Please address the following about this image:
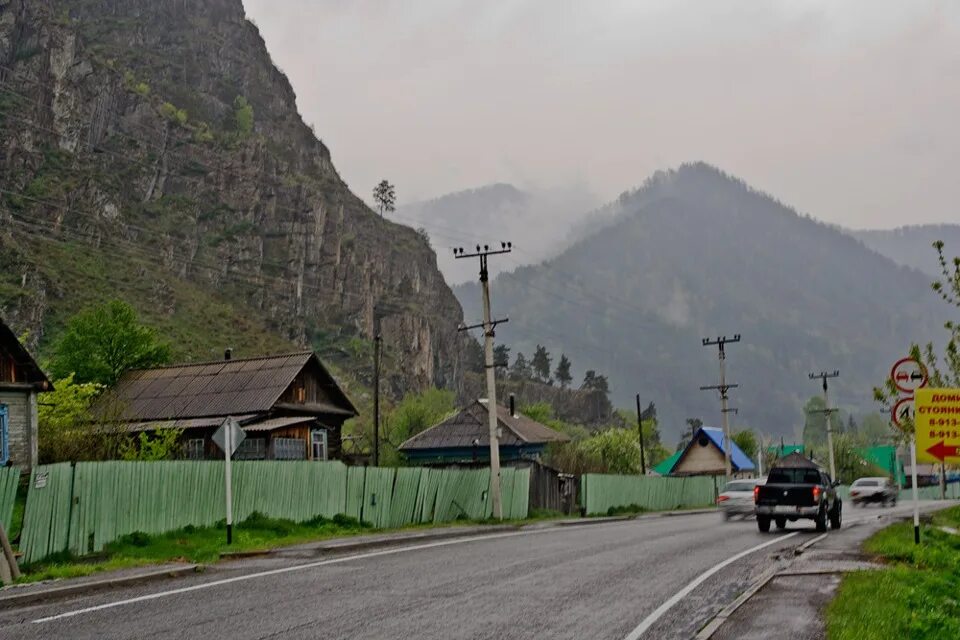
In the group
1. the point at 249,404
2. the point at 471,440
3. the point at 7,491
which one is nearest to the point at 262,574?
the point at 7,491

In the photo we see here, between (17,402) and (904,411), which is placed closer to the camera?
(904,411)

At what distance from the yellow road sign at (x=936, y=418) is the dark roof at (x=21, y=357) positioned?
2989 cm

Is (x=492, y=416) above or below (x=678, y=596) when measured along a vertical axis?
above

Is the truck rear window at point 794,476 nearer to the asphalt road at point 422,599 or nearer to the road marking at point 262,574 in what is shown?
the road marking at point 262,574

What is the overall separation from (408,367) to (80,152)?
66.9 metres

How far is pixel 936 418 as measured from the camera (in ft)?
59.2

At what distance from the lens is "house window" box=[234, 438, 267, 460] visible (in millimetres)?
45781

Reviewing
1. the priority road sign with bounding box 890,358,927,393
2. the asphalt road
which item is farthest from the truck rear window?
the priority road sign with bounding box 890,358,927,393

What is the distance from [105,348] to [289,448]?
79.0ft

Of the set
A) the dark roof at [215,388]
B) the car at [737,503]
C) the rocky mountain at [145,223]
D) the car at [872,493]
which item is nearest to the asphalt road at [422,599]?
the car at [737,503]

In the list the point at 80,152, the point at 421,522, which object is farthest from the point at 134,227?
the point at 421,522

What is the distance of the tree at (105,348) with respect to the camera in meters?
64.4

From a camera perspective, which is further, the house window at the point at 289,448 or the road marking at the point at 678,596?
the house window at the point at 289,448

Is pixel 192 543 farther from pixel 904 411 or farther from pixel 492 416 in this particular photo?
pixel 492 416
